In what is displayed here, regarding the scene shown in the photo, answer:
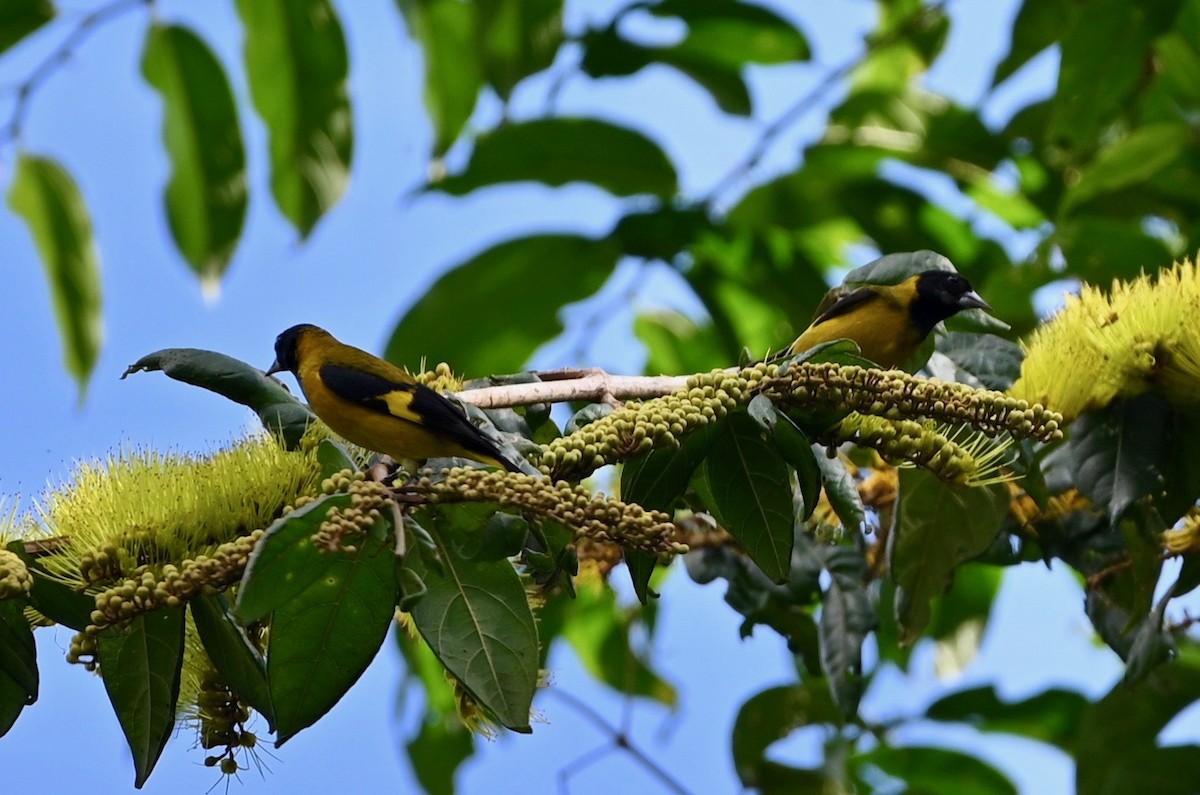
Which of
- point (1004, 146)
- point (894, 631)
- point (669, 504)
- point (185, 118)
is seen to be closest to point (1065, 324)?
point (669, 504)

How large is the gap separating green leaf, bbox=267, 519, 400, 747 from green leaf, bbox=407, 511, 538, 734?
0.18 feet

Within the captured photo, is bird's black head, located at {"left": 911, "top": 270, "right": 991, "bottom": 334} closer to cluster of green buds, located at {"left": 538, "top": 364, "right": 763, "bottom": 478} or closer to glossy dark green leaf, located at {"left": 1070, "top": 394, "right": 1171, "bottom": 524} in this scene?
glossy dark green leaf, located at {"left": 1070, "top": 394, "right": 1171, "bottom": 524}

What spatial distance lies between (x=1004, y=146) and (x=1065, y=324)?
7.43 feet

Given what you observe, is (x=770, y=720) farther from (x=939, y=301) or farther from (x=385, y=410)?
(x=385, y=410)

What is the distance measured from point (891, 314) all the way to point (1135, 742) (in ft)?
3.90

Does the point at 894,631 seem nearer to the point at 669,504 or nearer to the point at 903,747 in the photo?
the point at 903,747

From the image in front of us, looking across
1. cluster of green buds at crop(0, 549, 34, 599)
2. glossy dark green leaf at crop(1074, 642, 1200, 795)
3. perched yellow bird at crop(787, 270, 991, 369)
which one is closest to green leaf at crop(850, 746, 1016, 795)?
glossy dark green leaf at crop(1074, 642, 1200, 795)

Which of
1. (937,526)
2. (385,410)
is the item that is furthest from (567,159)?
(937,526)

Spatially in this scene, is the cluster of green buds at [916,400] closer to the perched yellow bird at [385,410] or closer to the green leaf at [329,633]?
the perched yellow bird at [385,410]

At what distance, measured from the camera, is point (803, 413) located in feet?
6.57

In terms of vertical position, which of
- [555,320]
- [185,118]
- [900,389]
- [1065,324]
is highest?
[185,118]

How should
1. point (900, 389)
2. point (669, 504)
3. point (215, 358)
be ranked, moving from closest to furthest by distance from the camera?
1. point (900, 389)
2. point (669, 504)
3. point (215, 358)

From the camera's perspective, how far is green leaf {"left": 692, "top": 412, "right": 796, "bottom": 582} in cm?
195

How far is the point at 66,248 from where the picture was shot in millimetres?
4094
